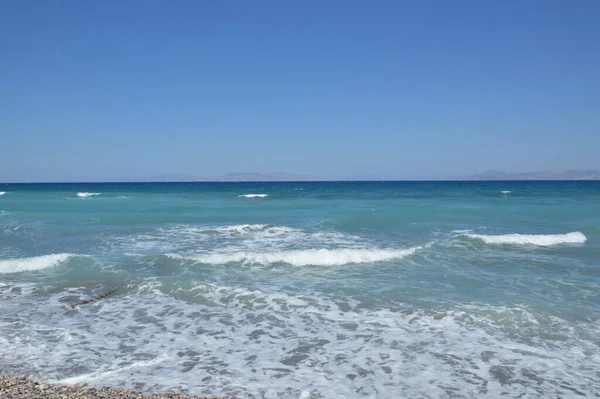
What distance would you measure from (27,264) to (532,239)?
18.3 metres

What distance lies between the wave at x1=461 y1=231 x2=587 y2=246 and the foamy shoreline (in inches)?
591

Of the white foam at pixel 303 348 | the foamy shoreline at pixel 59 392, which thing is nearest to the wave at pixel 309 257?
the white foam at pixel 303 348

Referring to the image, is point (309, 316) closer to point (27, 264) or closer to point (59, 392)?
point (59, 392)

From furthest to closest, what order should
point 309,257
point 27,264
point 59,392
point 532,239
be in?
point 532,239, point 309,257, point 27,264, point 59,392

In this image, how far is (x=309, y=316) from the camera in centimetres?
852

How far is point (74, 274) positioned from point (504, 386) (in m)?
10.9

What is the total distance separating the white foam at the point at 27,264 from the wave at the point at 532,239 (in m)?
15.4

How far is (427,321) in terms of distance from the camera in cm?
818

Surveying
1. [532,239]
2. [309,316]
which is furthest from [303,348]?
[532,239]

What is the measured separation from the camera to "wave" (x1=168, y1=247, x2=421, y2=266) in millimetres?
13703

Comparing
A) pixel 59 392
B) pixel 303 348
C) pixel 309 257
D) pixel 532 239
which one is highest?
pixel 532 239

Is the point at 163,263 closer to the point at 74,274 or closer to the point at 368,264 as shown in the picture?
the point at 74,274

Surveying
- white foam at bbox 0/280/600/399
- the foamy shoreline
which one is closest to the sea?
white foam at bbox 0/280/600/399

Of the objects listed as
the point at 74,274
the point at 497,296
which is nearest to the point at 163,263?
the point at 74,274
